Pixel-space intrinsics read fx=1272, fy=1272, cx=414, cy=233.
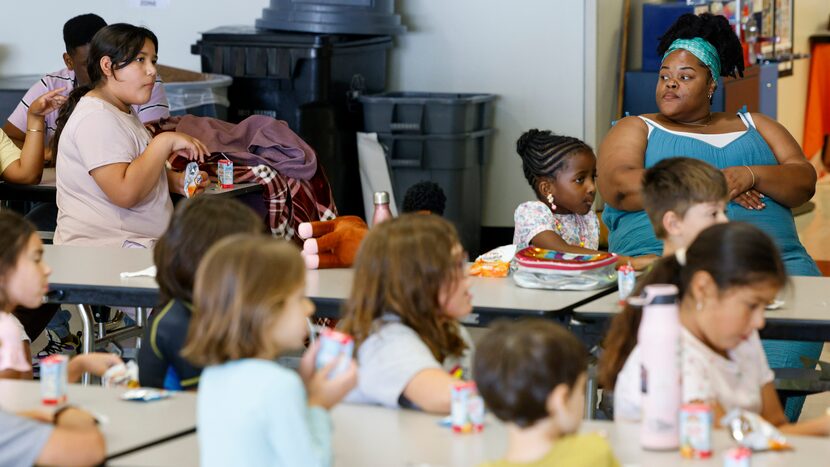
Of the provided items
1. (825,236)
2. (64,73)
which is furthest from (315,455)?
(825,236)

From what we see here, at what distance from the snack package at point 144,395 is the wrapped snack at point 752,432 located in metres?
1.10

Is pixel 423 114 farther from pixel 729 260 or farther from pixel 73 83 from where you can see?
pixel 729 260

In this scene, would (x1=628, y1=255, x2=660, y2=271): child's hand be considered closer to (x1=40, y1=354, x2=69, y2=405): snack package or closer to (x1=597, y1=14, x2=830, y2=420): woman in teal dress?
(x1=597, y1=14, x2=830, y2=420): woman in teal dress

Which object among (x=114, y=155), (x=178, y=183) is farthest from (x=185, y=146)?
(x=178, y=183)

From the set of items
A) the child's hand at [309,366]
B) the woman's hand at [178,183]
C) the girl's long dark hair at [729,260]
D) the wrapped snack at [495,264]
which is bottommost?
the wrapped snack at [495,264]

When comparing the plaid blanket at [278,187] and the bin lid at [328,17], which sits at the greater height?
the bin lid at [328,17]

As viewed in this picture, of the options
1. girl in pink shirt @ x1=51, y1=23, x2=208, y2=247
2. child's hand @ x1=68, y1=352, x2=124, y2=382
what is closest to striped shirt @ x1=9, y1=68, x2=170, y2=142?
girl in pink shirt @ x1=51, y1=23, x2=208, y2=247

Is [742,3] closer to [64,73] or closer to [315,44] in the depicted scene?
[315,44]

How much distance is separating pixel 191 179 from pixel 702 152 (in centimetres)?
188

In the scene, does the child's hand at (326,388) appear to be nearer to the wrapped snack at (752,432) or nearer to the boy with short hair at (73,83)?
the wrapped snack at (752,432)

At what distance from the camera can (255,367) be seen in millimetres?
2059

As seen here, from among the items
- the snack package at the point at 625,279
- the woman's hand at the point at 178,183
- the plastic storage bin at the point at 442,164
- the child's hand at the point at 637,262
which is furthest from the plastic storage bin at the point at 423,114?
the snack package at the point at 625,279

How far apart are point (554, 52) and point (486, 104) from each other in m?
0.52

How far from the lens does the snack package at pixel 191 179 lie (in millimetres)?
4785
